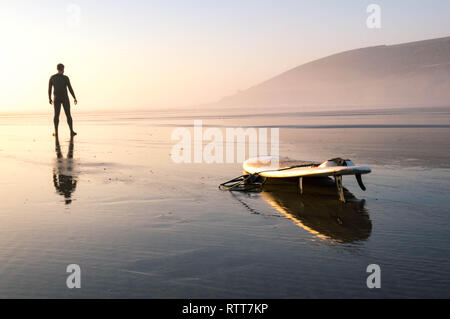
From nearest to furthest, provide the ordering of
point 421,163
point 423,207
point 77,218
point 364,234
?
1. point 364,234
2. point 77,218
3. point 423,207
4. point 421,163

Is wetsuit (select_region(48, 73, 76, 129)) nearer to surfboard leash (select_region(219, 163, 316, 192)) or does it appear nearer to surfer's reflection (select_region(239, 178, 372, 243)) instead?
surfboard leash (select_region(219, 163, 316, 192))

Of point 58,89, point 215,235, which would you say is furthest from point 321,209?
point 58,89

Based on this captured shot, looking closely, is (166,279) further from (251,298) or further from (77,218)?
(77,218)

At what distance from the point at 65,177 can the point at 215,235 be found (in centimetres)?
459

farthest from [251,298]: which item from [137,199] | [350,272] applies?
[137,199]

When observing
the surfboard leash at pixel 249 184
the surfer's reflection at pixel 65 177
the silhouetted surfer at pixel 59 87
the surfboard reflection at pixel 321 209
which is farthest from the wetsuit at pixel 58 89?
the surfboard reflection at pixel 321 209

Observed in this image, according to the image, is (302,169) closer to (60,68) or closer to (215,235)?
(215,235)

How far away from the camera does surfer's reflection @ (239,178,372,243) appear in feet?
14.4

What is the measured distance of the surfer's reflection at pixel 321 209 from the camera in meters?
4.39

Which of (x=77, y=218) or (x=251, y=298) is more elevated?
(x=77, y=218)

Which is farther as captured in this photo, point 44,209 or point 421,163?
point 421,163

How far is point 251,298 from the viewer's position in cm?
293

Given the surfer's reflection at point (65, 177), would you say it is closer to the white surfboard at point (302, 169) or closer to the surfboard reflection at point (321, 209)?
the white surfboard at point (302, 169)
